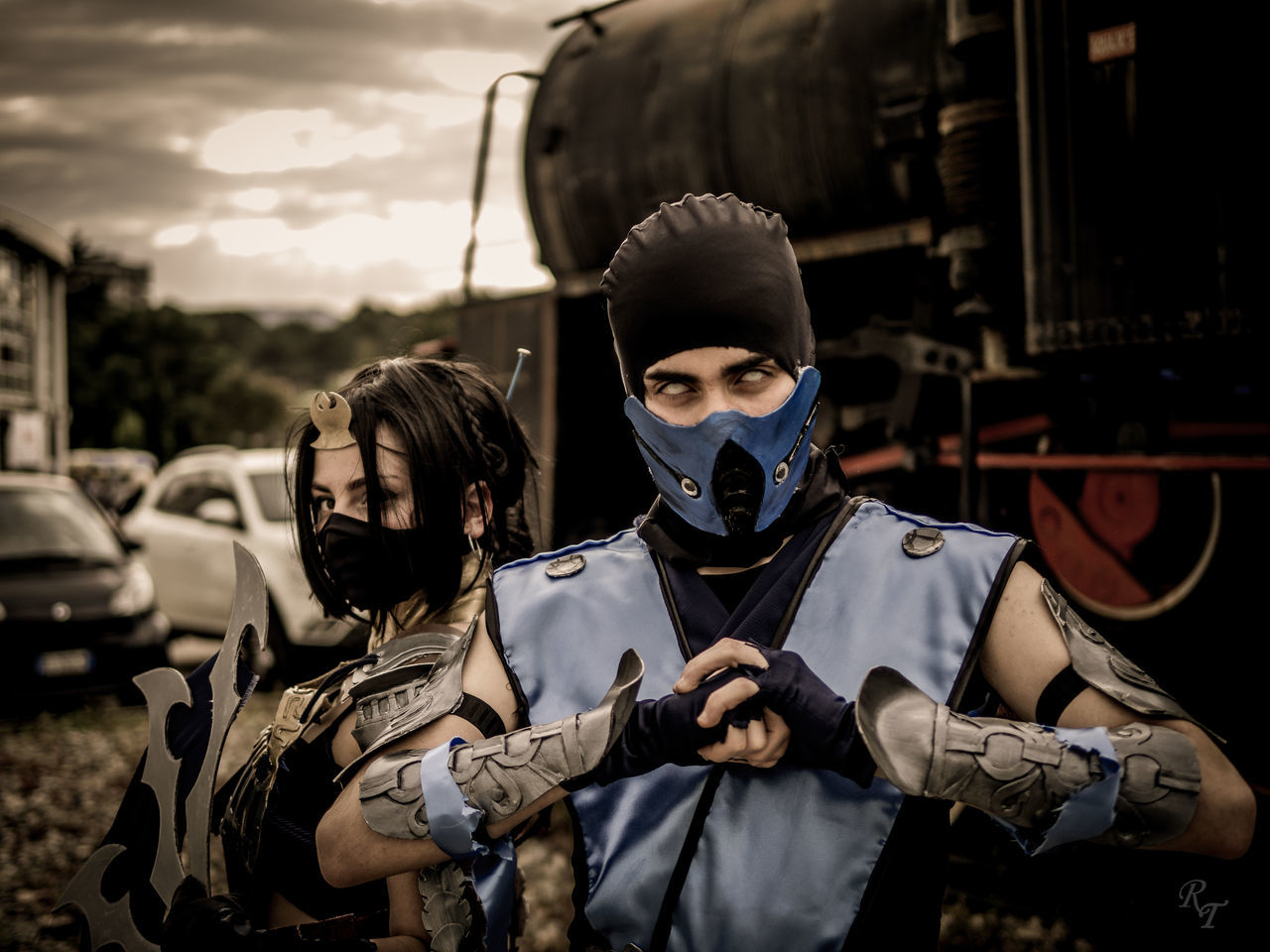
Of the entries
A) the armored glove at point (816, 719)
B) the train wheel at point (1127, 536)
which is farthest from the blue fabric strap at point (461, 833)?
the train wheel at point (1127, 536)

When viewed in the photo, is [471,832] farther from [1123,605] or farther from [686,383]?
[1123,605]

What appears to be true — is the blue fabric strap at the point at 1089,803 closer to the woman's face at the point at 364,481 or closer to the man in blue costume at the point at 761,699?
the man in blue costume at the point at 761,699

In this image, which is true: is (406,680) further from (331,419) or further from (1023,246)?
(1023,246)

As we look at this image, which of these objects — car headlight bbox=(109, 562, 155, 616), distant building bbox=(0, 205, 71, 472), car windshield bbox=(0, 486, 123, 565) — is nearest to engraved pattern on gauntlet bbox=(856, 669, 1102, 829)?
car headlight bbox=(109, 562, 155, 616)

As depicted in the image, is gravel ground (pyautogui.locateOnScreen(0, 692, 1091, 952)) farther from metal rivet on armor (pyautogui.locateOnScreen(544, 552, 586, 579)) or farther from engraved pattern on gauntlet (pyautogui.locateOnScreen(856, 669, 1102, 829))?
engraved pattern on gauntlet (pyautogui.locateOnScreen(856, 669, 1102, 829))

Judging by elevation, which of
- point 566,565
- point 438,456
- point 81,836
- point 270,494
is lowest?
point 81,836

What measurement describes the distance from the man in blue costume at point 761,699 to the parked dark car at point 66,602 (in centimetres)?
747

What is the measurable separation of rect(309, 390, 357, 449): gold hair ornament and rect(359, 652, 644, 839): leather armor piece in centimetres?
78

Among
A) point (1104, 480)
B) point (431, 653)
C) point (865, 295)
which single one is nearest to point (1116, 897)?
point (1104, 480)

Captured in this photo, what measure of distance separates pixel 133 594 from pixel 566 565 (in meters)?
7.67

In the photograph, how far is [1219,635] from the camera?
3.89m

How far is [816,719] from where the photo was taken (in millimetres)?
1463

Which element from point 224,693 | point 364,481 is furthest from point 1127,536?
point 224,693

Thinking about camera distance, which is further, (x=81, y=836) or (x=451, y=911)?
(x=81, y=836)
